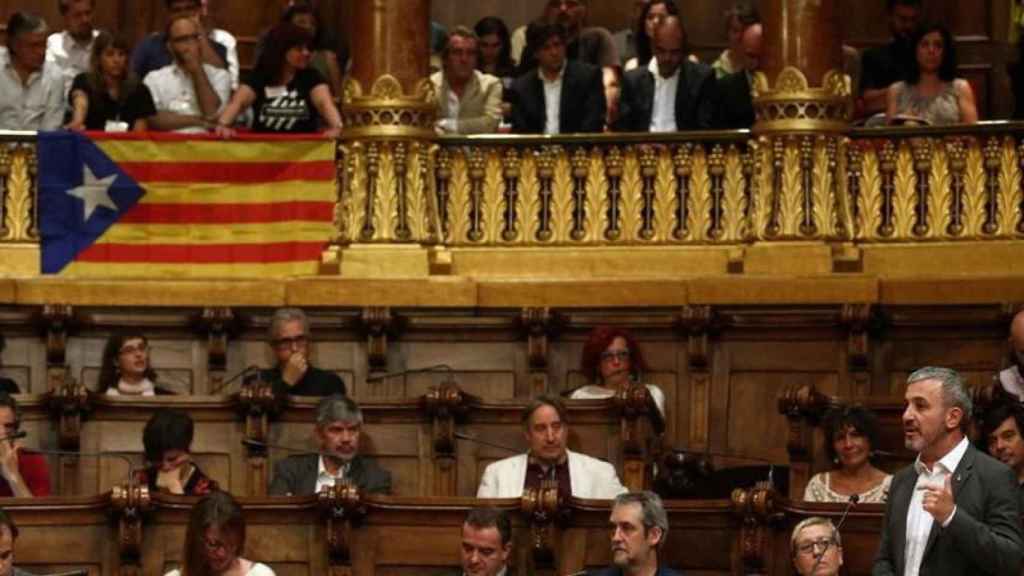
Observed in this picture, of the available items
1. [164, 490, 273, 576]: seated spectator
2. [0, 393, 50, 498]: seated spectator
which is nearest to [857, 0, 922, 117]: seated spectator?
[0, 393, 50, 498]: seated spectator

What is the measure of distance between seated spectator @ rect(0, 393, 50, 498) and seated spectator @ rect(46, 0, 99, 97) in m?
3.59

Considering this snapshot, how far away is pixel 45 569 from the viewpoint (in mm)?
9797

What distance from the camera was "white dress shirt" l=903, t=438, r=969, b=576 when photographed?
26.8ft

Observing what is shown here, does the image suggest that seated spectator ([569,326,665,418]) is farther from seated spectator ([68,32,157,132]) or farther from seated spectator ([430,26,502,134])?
seated spectator ([68,32,157,132])

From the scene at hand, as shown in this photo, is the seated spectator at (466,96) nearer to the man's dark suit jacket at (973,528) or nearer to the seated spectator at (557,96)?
the seated spectator at (557,96)

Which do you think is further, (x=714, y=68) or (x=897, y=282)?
(x=714, y=68)

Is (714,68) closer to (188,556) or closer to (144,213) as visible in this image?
(144,213)

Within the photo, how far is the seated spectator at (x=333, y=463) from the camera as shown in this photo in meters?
10.3

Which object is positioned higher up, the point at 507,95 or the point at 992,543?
the point at 507,95

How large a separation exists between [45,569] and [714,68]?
4860 mm

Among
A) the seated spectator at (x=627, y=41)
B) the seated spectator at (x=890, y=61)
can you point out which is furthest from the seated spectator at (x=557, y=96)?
the seated spectator at (x=627, y=41)

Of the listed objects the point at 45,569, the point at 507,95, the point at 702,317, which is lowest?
the point at 45,569

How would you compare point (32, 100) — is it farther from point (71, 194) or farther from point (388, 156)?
point (388, 156)

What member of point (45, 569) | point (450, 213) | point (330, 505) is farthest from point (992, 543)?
point (450, 213)
